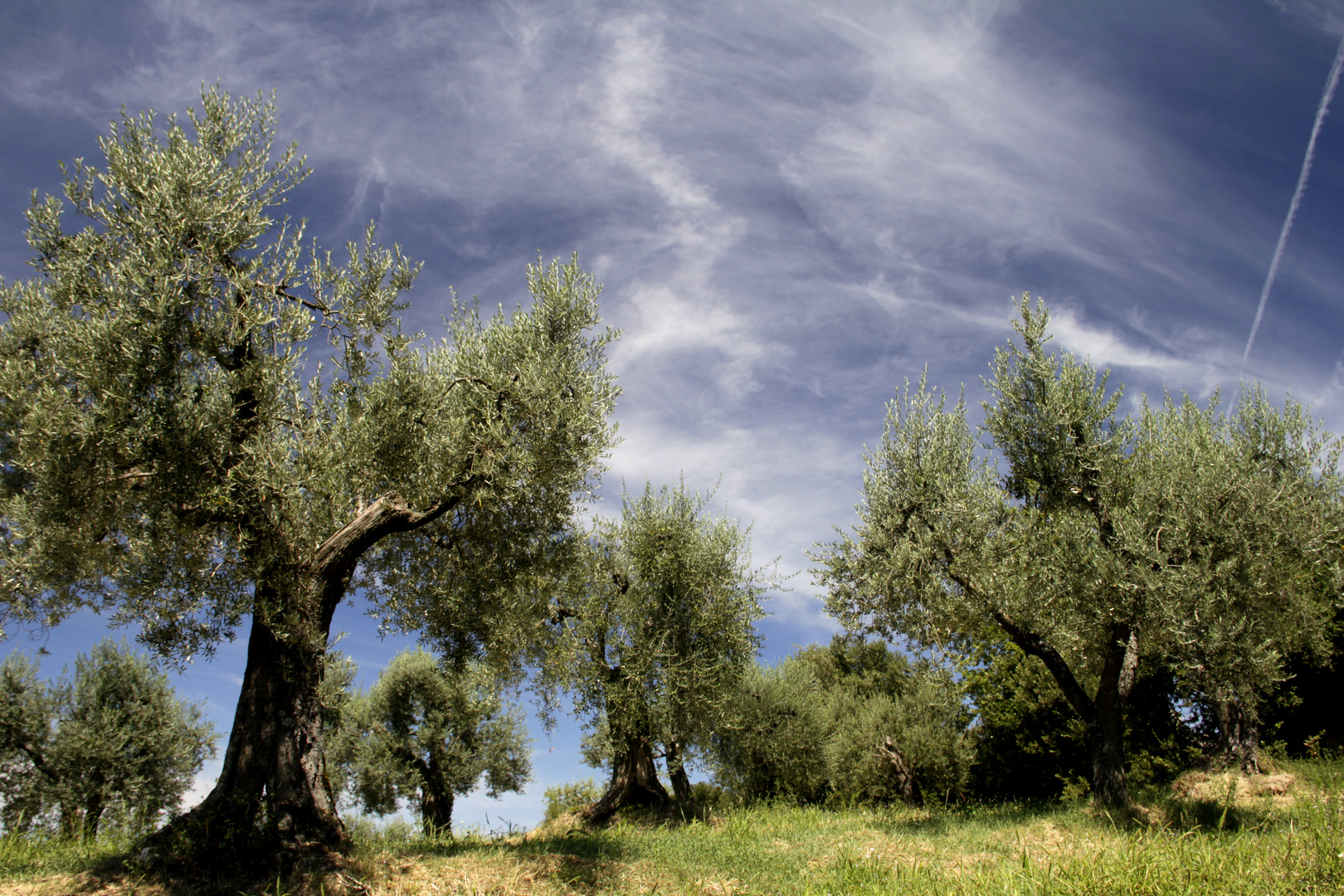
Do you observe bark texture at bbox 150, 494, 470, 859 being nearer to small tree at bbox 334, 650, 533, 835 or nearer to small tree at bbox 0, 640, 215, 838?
small tree at bbox 0, 640, 215, 838

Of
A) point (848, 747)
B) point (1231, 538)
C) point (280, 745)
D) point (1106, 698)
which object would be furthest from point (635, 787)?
point (1231, 538)

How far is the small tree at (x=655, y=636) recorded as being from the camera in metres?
19.2

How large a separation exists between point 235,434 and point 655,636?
13.2 metres

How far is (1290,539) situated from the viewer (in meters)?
14.5

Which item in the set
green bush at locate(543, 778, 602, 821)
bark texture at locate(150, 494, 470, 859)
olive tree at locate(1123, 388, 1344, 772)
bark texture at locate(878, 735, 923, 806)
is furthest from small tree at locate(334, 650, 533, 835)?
olive tree at locate(1123, 388, 1344, 772)

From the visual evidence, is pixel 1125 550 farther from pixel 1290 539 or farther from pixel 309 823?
pixel 309 823

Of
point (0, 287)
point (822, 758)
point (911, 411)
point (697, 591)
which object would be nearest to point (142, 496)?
point (0, 287)

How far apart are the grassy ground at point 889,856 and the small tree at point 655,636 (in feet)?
8.25

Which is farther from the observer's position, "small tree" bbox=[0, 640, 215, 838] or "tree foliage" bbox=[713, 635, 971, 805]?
"tree foliage" bbox=[713, 635, 971, 805]

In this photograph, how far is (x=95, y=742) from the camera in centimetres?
2058

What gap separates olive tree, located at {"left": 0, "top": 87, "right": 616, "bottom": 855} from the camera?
28.7 ft

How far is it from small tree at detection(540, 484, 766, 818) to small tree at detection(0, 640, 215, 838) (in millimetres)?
12825

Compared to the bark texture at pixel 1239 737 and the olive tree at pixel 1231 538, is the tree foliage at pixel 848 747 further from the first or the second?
the olive tree at pixel 1231 538

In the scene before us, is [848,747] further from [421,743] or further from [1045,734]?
[421,743]
